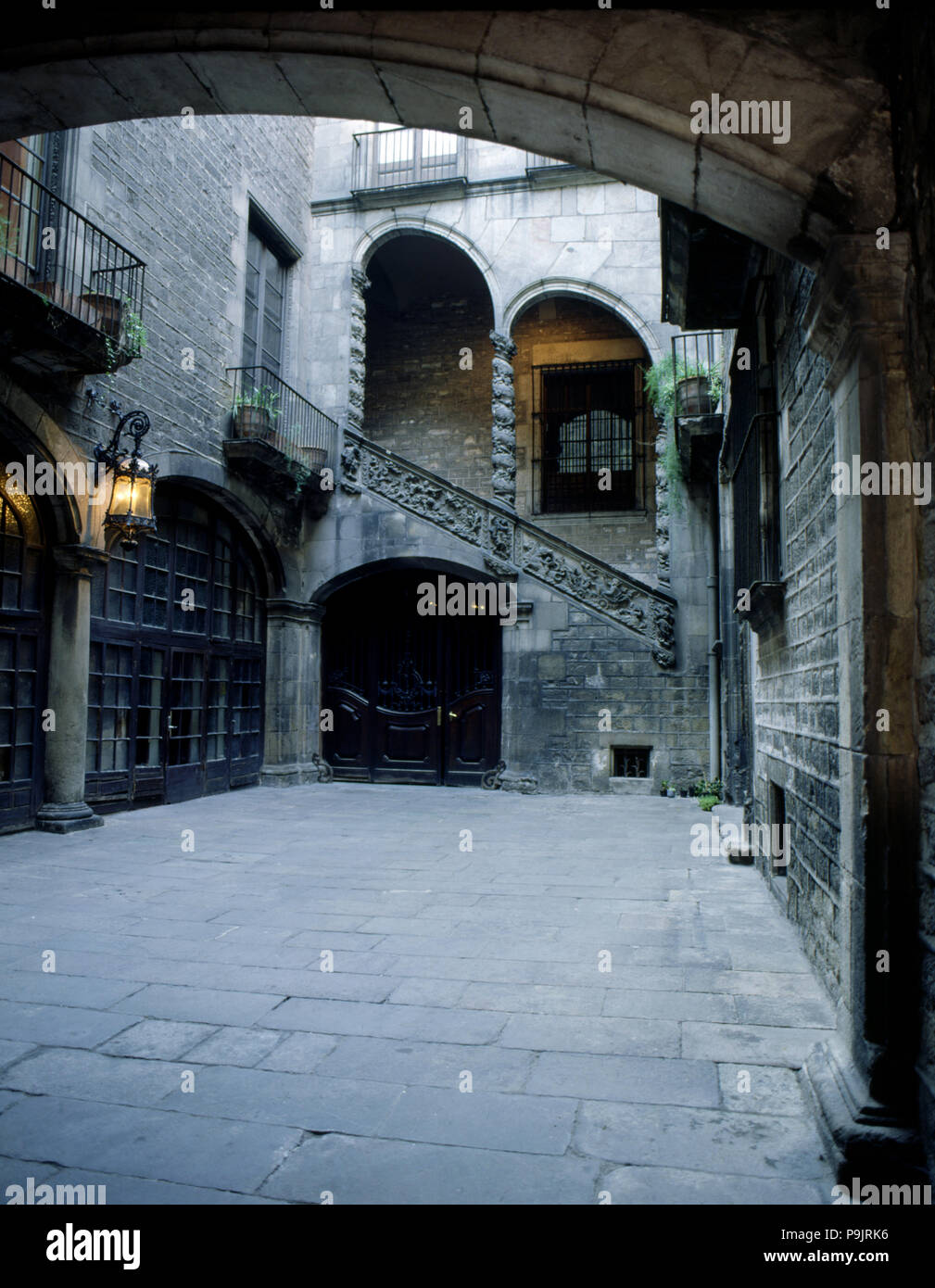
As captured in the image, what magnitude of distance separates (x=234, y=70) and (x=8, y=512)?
228 inches

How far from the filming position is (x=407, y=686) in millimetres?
13641

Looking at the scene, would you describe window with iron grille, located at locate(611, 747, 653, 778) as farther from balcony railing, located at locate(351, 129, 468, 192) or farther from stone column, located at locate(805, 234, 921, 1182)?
balcony railing, located at locate(351, 129, 468, 192)

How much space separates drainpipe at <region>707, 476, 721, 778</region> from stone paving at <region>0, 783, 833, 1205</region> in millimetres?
4710

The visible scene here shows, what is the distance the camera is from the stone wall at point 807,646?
366cm

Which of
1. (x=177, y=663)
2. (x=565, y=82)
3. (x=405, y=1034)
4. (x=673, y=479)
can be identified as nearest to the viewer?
(x=565, y=82)

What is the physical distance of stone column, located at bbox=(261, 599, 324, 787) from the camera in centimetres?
1276

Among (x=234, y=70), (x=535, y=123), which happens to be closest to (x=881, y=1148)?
(x=535, y=123)

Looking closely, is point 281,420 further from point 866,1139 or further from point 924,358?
point 866,1139

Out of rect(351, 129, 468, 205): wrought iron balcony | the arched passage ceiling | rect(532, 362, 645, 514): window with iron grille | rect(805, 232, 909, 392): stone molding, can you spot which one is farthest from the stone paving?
rect(351, 129, 468, 205): wrought iron balcony

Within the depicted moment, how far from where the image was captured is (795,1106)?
9.10ft

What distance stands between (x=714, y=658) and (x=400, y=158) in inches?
387

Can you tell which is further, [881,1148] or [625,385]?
[625,385]
